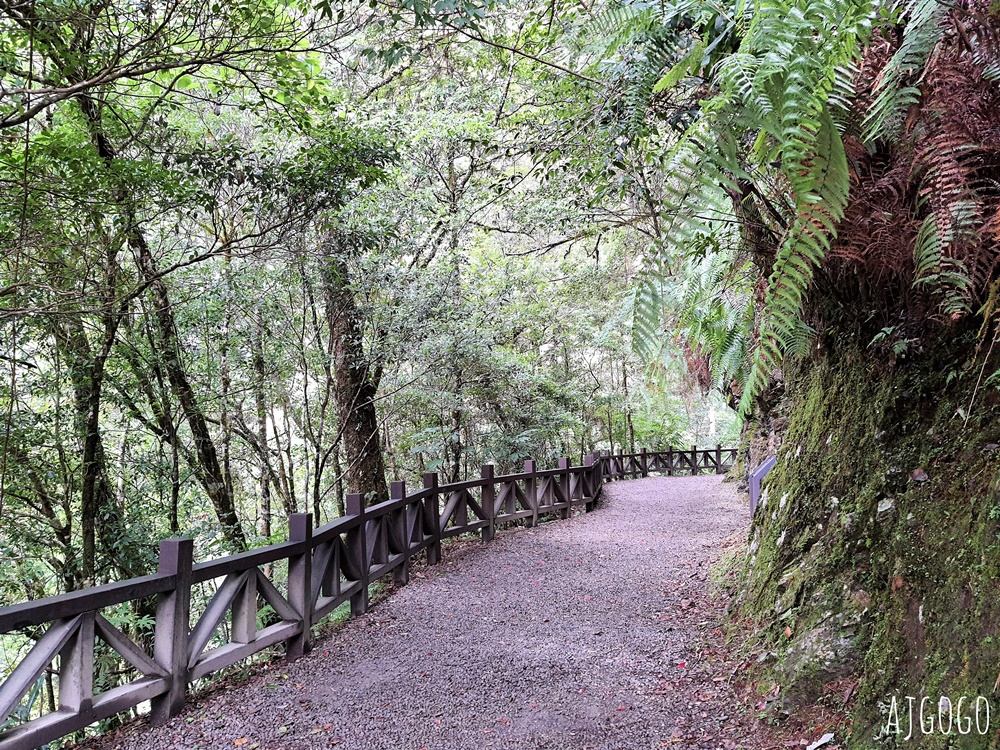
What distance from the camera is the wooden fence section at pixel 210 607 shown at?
120 inches

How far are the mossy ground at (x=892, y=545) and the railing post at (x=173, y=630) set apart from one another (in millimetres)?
3384

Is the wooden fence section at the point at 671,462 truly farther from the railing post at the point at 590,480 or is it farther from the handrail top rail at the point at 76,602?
the handrail top rail at the point at 76,602

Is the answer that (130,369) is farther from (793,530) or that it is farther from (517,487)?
(793,530)

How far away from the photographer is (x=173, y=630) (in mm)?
3668

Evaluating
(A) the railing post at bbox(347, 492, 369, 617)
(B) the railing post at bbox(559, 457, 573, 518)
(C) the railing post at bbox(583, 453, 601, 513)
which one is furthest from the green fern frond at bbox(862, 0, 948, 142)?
(C) the railing post at bbox(583, 453, 601, 513)

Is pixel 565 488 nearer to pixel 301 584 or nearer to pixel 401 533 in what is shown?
pixel 401 533

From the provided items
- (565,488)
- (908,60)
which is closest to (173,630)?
(908,60)

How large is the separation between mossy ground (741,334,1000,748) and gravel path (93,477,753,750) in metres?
0.64

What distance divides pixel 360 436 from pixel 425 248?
3329mm

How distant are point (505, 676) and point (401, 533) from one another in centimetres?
279

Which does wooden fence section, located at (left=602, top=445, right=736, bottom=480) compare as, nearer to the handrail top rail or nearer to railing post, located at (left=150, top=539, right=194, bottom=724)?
railing post, located at (left=150, top=539, right=194, bottom=724)

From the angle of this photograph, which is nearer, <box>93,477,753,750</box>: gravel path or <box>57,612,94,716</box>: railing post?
<box>57,612,94,716</box>: railing post

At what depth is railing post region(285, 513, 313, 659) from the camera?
15.4 feet

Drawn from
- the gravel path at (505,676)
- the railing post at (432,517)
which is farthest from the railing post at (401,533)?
the railing post at (432,517)
